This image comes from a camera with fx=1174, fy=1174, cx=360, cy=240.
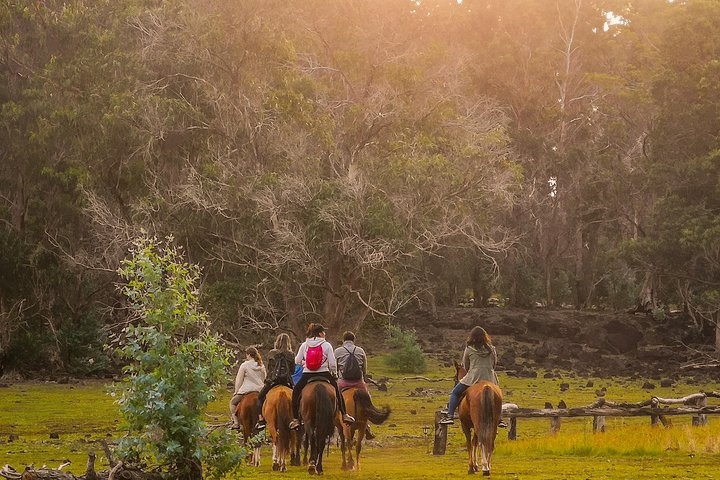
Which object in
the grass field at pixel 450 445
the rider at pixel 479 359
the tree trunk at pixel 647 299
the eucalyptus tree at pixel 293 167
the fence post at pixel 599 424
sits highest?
the eucalyptus tree at pixel 293 167

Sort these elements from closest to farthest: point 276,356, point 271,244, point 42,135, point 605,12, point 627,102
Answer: point 276,356 → point 271,244 → point 42,135 → point 627,102 → point 605,12

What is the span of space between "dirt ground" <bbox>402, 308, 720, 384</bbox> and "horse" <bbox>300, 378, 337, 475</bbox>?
94.9 feet

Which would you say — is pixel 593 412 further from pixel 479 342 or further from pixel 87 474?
pixel 87 474

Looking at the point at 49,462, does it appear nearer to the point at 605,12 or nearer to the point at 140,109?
the point at 140,109

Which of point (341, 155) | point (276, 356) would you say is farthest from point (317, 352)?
point (341, 155)

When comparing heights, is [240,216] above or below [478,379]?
above

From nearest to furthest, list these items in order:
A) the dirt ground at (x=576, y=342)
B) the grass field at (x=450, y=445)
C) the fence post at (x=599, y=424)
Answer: the grass field at (x=450, y=445), the fence post at (x=599, y=424), the dirt ground at (x=576, y=342)

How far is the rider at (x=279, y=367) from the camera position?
1877 cm

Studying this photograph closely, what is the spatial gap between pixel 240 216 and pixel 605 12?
4090cm

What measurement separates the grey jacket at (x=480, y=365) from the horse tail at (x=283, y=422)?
2915mm

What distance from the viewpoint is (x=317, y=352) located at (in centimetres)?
1750

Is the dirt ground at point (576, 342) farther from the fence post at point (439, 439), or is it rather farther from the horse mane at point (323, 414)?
the horse mane at point (323, 414)

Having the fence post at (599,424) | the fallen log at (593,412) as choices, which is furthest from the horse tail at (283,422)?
the fence post at (599,424)

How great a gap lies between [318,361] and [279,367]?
1521 mm
